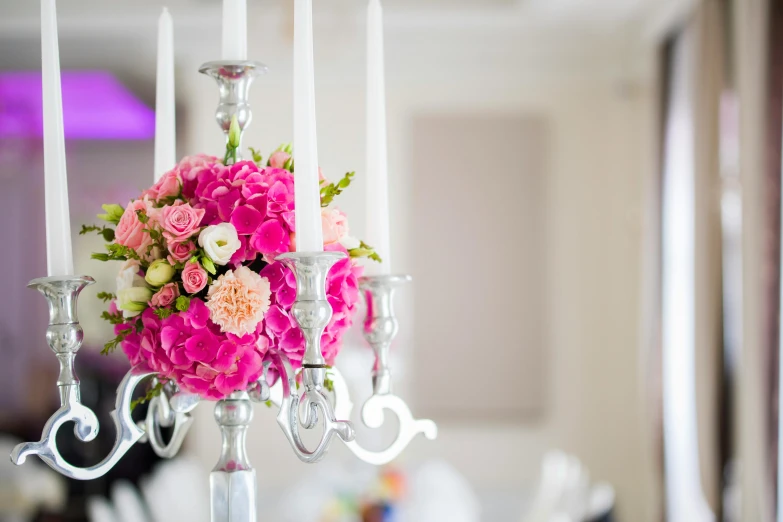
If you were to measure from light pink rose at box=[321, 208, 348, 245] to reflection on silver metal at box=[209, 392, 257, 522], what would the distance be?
0.66ft

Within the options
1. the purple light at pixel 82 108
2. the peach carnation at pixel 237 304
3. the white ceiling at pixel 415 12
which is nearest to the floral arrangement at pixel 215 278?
the peach carnation at pixel 237 304

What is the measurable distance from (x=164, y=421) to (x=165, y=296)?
213 mm

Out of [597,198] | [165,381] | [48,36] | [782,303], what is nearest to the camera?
[48,36]

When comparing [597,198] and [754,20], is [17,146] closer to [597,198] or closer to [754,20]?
[597,198]

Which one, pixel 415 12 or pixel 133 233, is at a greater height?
pixel 415 12

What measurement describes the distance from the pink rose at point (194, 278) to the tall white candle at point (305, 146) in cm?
11

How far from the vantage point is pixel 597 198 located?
160 inches

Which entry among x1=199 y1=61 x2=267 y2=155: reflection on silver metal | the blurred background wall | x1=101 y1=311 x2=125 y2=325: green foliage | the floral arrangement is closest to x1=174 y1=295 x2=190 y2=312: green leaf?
the floral arrangement

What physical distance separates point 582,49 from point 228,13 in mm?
3651

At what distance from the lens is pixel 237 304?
68cm

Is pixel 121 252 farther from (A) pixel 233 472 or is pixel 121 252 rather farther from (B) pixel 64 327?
(A) pixel 233 472

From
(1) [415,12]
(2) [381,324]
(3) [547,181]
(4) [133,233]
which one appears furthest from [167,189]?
(3) [547,181]

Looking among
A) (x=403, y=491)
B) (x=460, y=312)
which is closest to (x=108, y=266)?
(x=460, y=312)

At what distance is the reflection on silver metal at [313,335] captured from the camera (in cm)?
64
